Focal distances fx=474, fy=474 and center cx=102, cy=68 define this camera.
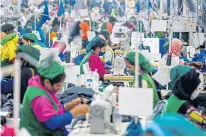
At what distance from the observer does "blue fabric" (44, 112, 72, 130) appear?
317cm

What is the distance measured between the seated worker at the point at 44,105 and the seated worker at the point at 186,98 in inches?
30.3

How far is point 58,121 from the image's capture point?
3184 millimetres

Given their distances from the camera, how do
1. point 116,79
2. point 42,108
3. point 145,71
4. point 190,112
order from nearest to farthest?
point 42,108
point 190,112
point 145,71
point 116,79

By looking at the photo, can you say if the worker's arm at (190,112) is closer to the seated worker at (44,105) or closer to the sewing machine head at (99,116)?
the sewing machine head at (99,116)

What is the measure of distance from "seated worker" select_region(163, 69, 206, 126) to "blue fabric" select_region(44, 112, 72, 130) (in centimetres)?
73

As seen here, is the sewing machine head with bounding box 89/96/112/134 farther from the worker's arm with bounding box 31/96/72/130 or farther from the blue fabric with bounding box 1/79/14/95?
the blue fabric with bounding box 1/79/14/95

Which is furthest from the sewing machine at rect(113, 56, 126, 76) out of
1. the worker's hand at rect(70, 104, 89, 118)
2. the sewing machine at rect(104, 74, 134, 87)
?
the worker's hand at rect(70, 104, 89, 118)

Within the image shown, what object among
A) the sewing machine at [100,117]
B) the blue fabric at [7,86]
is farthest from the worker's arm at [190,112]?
the blue fabric at [7,86]

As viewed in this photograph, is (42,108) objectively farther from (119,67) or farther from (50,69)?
(119,67)

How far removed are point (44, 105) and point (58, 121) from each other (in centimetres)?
15

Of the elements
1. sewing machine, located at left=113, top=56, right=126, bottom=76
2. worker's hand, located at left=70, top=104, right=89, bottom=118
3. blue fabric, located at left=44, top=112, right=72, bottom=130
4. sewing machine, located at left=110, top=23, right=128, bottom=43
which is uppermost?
sewing machine, located at left=110, top=23, right=128, bottom=43

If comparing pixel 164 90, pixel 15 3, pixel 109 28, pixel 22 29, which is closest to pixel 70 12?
pixel 109 28

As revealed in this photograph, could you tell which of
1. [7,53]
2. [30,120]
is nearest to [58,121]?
[30,120]

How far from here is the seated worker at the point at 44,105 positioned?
10.4 feet
